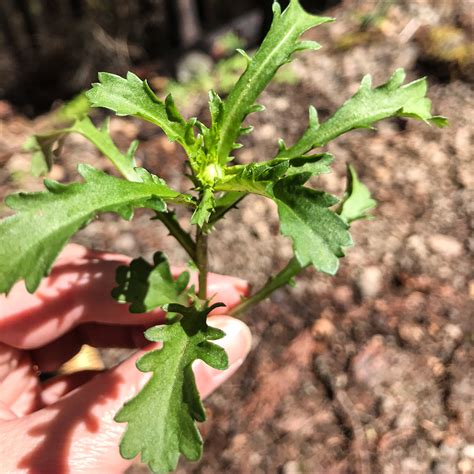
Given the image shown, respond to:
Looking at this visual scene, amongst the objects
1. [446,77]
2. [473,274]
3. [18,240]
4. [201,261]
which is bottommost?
[473,274]

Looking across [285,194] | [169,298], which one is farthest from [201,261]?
[285,194]

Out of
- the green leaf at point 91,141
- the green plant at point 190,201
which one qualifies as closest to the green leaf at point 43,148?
the green leaf at point 91,141

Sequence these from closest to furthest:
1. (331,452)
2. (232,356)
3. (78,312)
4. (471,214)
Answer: (232,356) < (78,312) < (331,452) < (471,214)

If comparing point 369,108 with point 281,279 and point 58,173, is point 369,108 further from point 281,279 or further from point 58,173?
point 58,173

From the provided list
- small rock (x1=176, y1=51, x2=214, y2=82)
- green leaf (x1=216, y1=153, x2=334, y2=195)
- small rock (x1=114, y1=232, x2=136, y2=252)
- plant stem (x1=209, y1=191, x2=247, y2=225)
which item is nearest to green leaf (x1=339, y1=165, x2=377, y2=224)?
plant stem (x1=209, y1=191, x2=247, y2=225)

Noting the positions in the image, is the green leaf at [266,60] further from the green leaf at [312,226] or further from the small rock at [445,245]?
the small rock at [445,245]

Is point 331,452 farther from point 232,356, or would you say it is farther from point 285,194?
point 285,194

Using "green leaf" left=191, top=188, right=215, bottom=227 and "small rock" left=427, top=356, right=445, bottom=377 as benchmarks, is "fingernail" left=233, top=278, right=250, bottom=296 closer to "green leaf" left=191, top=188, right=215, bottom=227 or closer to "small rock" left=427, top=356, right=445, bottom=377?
"green leaf" left=191, top=188, right=215, bottom=227

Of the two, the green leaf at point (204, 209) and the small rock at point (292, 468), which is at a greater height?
the green leaf at point (204, 209)

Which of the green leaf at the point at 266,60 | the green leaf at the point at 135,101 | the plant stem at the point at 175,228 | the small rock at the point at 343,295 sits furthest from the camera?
the small rock at the point at 343,295

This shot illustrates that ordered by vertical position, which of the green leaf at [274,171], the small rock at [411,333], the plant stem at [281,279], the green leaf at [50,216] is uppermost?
the green leaf at [50,216]
